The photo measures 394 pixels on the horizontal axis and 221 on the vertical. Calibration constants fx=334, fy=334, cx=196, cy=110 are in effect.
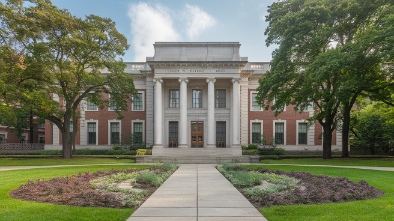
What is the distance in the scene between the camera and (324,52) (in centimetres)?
2525

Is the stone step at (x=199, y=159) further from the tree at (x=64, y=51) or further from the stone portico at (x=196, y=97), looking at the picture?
the tree at (x=64, y=51)

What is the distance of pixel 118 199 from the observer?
358 inches

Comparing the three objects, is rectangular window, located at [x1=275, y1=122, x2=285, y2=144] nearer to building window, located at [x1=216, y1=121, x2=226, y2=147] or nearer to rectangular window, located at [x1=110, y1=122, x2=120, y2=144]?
building window, located at [x1=216, y1=121, x2=226, y2=147]

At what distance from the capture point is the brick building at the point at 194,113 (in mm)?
37438

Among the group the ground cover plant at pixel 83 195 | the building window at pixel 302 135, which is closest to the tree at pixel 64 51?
the ground cover plant at pixel 83 195

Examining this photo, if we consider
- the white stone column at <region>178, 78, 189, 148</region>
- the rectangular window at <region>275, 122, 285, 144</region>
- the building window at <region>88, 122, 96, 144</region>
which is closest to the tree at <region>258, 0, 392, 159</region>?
the white stone column at <region>178, 78, 189, 148</region>

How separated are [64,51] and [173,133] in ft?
55.1

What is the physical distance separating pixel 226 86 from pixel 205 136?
666 cm

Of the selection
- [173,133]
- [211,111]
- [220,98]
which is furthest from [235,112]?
[173,133]

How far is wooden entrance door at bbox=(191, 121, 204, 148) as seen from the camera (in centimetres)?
4069

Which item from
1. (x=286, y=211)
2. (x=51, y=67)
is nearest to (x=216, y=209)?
(x=286, y=211)

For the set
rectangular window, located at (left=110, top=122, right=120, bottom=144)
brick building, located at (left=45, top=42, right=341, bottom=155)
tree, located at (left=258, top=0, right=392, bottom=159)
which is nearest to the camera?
tree, located at (left=258, top=0, right=392, bottom=159)

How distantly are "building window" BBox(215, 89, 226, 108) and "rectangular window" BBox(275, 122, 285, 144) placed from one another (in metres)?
7.92

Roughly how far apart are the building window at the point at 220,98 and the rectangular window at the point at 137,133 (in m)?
10.5
